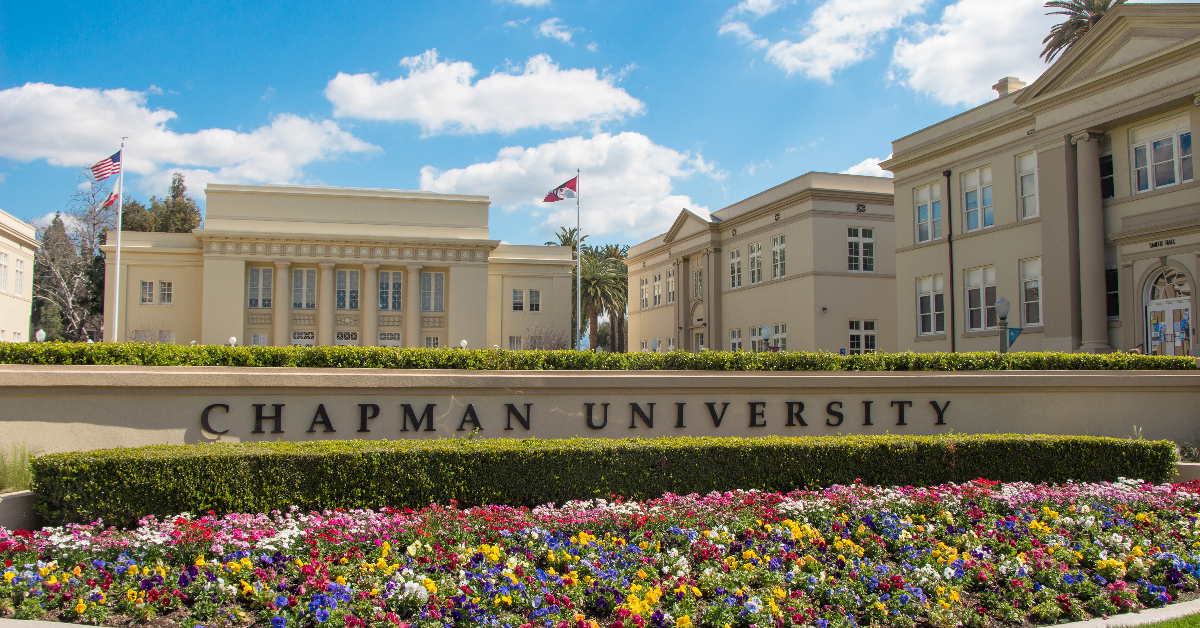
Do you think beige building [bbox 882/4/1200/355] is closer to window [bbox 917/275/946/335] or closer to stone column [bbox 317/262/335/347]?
window [bbox 917/275/946/335]

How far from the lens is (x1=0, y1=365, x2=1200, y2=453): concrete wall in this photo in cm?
988

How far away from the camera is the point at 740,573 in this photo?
21.0 feet

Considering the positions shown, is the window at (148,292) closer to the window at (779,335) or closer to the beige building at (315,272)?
the beige building at (315,272)

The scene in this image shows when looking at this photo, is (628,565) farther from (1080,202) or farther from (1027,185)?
(1027,185)

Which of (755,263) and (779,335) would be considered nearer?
(779,335)

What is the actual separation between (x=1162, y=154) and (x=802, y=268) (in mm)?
17211

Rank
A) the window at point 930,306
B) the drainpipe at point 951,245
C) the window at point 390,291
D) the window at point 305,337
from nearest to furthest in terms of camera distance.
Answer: the drainpipe at point 951,245 < the window at point 930,306 < the window at point 305,337 < the window at point 390,291

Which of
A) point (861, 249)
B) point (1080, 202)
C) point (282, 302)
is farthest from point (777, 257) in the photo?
point (282, 302)

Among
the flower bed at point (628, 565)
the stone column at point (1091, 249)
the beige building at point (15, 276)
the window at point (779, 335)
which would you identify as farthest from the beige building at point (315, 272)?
the flower bed at point (628, 565)

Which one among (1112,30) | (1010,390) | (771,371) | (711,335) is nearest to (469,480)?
(771,371)

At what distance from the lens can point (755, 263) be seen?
146 feet

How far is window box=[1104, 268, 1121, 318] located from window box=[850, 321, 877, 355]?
14.6m

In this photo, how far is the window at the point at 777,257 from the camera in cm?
4131

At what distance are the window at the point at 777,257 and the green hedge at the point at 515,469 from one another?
3099cm
